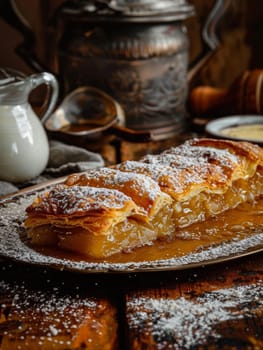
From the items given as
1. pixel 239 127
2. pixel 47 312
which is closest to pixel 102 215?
pixel 47 312

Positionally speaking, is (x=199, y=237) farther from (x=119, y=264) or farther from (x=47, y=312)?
(x=47, y=312)

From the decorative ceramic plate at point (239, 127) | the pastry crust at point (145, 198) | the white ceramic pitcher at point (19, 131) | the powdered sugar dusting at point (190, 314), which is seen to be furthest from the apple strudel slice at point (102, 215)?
the decorative ceramic plate at point (239, 127)

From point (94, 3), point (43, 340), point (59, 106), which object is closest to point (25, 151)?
point (59, 106)

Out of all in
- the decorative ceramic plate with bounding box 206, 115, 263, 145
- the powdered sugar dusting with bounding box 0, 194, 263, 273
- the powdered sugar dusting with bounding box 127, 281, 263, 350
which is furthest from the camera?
the decorative ceramic plate with bounding box 206, 115, 263, 145

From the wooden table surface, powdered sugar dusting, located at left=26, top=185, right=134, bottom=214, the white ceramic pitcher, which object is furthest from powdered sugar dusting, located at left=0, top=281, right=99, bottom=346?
the white ceramic pitcher

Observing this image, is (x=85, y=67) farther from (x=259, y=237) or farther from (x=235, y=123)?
(x=259, y=237)

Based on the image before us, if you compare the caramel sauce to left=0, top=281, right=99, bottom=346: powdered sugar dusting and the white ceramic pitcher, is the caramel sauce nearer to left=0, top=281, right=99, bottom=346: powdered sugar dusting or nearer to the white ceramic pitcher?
left=0, top=281, right=99, bottom=346: powdered sugar dusting
